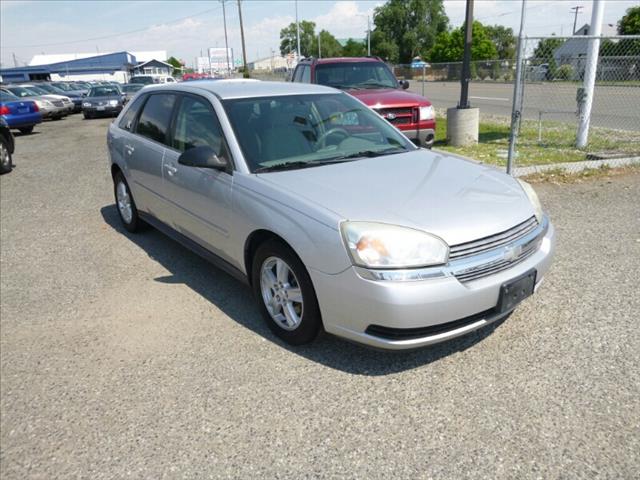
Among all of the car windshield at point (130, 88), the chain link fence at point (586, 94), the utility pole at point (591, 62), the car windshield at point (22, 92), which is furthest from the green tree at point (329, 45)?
the utility pole at point (591, 62)

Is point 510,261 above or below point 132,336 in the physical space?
above

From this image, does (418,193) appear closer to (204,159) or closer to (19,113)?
(204,159)

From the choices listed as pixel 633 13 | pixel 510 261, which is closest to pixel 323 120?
pixel 510 261

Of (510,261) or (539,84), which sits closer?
(510,261)

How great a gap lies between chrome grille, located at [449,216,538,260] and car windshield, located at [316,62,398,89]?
7135 mm

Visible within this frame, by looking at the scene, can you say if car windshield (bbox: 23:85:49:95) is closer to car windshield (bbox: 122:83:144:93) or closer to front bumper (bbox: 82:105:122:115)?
front bumper (bbox: 82:105:122:115)

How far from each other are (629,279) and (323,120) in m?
2.74

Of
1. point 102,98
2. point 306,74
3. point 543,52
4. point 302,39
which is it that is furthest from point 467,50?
point 302,39

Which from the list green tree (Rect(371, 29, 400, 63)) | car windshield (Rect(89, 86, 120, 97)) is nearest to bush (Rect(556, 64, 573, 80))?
car windshield (Rect(89, 86, 120, 97))

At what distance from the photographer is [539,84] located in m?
11.3

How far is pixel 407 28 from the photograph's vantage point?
103 metres

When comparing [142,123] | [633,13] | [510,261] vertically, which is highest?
[633,13]

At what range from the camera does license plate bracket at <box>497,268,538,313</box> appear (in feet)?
9.37

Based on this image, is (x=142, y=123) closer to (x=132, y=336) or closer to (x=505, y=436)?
(x=132, y=336)
